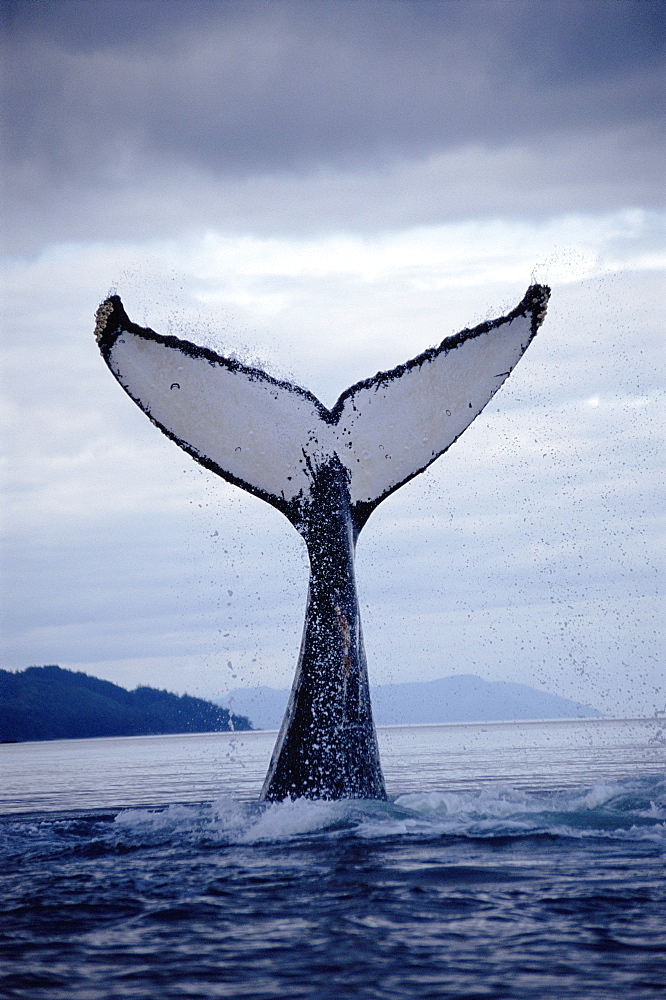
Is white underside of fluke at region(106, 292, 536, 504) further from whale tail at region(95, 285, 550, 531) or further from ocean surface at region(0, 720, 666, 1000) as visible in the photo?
ocean surface at region(0, 720, 666, 1000)

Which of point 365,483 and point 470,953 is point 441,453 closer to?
point 365,483

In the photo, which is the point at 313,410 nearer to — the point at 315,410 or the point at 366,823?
the point at 315,410

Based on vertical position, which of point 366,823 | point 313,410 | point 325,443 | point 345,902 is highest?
point 313,410

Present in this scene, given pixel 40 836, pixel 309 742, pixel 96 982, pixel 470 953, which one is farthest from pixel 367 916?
pixel 40 836

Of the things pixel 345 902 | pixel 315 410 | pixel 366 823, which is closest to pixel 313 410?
pixel 315 410

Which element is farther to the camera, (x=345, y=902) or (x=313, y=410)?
(x=313, y=410)

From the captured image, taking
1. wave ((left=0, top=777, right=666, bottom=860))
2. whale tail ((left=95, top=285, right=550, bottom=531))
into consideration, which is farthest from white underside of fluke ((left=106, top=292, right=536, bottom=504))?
wave ((left=0, top=777, right=666, bottom=860))

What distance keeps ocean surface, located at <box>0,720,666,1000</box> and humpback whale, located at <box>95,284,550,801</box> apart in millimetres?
711

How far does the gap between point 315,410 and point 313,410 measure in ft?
0.06

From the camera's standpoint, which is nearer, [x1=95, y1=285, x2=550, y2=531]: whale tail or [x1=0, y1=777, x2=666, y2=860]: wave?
[x1=95, y1=285, x2=550, y2=531]: whale tail

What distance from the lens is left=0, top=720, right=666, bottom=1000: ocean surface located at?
4.33m

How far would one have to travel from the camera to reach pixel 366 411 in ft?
26.8

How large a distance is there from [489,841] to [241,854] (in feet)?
6.29

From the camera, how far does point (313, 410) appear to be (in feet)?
26.7
